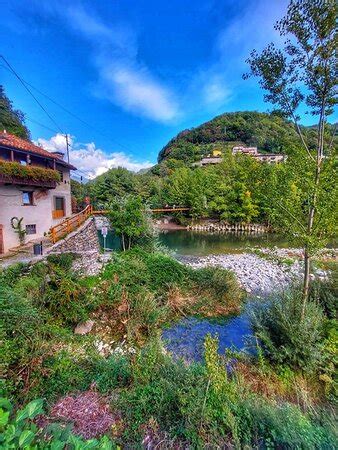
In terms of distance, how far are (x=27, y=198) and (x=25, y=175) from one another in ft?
5.89

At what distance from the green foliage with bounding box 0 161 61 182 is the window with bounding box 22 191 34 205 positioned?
1.07 metres

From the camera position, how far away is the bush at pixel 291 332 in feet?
13.5

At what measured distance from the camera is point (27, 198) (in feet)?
41.7

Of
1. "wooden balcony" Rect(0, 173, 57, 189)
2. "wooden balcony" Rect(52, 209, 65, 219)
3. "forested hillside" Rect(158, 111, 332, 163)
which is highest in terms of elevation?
"forested hillside" Rect(158, 111, 332, 163)

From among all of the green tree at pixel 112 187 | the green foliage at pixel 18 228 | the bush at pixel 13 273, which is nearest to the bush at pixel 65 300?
the bush at pixel 13 273

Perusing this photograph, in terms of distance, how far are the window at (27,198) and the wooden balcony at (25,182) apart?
30.1 inches

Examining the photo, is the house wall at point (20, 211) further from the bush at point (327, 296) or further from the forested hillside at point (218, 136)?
the forested hillside at point (218, 136)

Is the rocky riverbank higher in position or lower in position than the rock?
lower

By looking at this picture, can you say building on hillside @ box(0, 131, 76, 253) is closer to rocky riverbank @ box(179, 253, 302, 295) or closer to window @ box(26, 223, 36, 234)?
window @ box(26, 223, 36, 234)

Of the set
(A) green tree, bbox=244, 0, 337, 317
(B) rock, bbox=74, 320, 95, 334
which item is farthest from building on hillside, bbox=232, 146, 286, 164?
(B) rock, bbox=74, 320, 95, 334

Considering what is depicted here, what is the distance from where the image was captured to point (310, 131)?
16.7 feet

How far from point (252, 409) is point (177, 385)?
964 mm

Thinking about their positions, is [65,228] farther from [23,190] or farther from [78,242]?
[23,190]

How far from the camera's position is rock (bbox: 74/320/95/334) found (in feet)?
19.2
